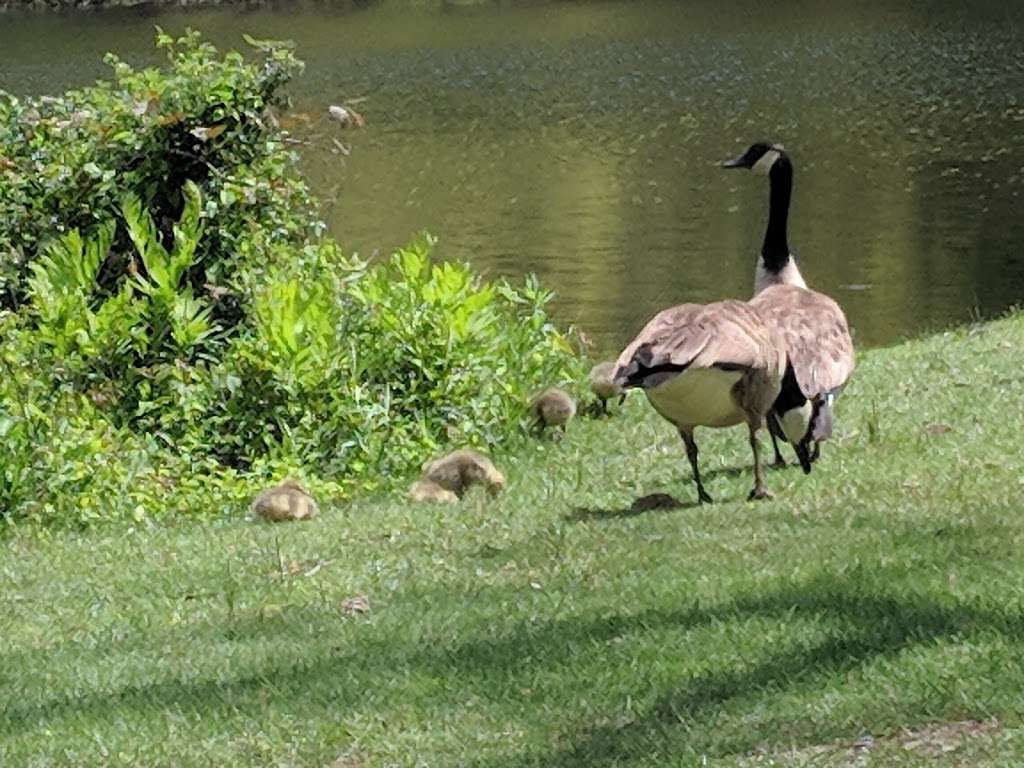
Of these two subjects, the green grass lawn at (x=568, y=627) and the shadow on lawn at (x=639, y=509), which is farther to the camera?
the shadow on lawn at (x=639, y=509)

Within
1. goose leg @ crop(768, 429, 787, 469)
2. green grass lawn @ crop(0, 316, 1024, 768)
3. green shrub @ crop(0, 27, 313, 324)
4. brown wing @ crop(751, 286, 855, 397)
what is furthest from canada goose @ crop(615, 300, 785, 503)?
green shrub @ crop(0, 27, 313, 324)

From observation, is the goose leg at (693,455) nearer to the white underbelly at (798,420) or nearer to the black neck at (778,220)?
the white underbelly at (798,420)

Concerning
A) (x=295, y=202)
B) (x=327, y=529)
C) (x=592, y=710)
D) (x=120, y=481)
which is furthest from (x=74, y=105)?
(x=592, y=710)

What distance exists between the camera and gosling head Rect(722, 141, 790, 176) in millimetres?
12070

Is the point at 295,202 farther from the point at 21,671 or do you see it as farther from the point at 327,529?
the point at 21,671

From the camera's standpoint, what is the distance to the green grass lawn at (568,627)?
5211mm

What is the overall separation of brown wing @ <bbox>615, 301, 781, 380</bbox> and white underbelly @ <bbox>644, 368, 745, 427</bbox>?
3.0 inches

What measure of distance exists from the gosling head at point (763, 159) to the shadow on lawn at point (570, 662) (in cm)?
590

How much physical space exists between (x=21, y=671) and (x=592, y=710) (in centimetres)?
249

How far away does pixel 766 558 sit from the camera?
23.4 ft

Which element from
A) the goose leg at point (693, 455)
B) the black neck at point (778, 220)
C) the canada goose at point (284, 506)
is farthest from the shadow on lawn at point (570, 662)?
the black neck at point (778, 220)

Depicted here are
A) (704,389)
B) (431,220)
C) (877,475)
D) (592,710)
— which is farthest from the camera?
(431,220)

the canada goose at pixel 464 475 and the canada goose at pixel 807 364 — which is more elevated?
the canada goose at pixel 807 364

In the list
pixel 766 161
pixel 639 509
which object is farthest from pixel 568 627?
pixel 766 161
